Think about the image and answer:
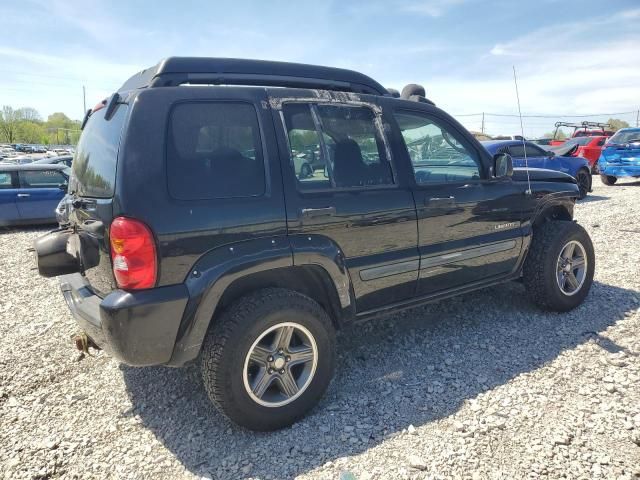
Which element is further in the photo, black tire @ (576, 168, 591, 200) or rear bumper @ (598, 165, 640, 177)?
rear bumper @ (598, 165, 640, 177)

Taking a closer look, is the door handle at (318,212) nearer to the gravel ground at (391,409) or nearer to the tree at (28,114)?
the gravel ground at (391,409)

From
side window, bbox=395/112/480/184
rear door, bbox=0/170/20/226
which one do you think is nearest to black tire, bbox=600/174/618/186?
side window, bbox=395/112/480/184

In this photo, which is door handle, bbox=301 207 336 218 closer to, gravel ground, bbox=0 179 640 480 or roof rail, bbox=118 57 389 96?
roof rail, bbox=118 57 389 96

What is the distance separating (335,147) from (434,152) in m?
0.97

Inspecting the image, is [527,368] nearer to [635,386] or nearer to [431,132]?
[635,386]

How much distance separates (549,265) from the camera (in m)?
3.93

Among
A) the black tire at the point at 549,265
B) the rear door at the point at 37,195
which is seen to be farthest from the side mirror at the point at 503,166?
the rear door at the point at 37,195

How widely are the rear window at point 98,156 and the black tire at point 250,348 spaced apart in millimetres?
915

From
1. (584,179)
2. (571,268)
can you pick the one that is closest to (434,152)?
(571,268)

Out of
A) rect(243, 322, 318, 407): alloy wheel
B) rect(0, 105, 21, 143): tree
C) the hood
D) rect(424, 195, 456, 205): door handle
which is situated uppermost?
rect(0, 105, 21, 143): tree

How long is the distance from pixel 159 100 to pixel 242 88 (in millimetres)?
485

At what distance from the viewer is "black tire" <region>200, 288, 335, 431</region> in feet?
7.89

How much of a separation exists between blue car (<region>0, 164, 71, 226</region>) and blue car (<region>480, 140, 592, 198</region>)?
912cm

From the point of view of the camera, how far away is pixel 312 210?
2660 mm
